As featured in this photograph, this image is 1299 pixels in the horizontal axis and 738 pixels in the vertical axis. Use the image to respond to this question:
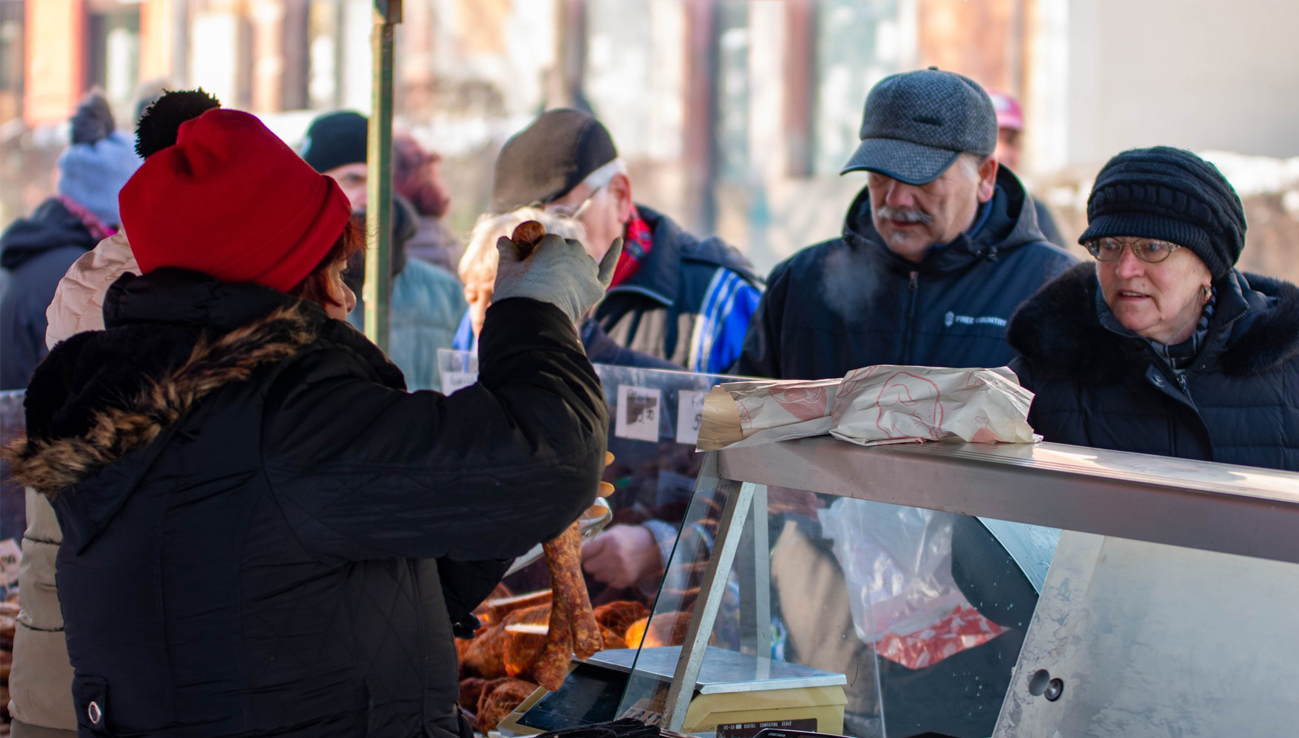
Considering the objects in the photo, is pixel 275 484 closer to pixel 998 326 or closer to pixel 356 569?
pixel 356 569

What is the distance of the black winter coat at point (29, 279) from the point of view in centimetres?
376

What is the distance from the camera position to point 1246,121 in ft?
27.5

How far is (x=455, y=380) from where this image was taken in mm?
2754

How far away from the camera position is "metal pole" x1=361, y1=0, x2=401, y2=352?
2742 millimetres

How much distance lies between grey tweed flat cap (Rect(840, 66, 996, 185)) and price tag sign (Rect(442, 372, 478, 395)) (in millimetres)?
1042

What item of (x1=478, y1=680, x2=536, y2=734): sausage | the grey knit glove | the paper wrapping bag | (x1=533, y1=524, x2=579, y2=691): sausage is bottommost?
(x1=478, y1=680, x2=536, y2=734): sausage

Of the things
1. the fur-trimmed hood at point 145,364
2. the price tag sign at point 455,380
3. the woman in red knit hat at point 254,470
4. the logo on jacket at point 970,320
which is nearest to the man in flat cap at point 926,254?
the logo on jacket at point 970,320

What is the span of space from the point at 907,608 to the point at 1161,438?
0.61 m

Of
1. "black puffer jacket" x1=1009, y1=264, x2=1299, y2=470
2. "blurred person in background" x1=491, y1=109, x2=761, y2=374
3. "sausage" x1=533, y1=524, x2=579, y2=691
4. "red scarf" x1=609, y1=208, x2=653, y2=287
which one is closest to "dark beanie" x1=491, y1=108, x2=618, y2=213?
"blurred person in background" x1=491, y1=109, x2=761, y2=374

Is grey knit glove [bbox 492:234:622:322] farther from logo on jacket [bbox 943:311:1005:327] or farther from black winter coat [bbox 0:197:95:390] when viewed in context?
black winter coat [bbox 0:197:95:390]

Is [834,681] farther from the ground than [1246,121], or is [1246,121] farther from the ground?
[1246,121]

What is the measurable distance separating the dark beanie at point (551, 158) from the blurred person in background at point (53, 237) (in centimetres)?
153

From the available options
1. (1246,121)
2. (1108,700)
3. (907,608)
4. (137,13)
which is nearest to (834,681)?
(907,608)

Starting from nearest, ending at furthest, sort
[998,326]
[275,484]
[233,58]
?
[275,484] < [998,326] < [233,58]
